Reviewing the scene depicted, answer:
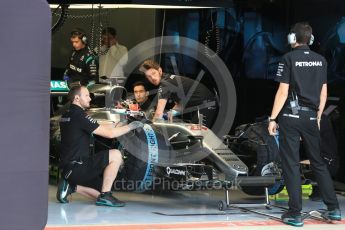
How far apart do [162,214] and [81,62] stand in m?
3.71

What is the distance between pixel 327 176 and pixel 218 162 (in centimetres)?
123

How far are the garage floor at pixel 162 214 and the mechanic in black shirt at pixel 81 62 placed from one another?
219cm

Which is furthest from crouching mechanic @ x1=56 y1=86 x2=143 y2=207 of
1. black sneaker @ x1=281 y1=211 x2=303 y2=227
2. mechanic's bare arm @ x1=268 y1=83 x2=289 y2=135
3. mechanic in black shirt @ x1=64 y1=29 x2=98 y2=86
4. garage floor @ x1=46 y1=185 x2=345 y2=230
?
mechanic in black shirt @ x1=64 y1=29 x2=98 y2=86

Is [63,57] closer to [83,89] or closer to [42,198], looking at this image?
[83,89]

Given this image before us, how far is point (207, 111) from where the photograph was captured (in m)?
9.66

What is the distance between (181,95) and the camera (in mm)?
9305

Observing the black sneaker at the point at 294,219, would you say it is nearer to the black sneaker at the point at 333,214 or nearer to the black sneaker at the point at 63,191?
the black sneaker at the point at 333,214

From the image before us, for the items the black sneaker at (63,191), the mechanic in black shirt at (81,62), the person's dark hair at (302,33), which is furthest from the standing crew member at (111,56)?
the person's dark hair at (302,33)

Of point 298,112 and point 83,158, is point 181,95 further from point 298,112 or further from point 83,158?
point 298,112

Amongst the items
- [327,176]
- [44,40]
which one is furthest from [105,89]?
[44,40]

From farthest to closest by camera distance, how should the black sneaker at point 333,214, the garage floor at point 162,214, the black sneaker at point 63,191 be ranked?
the black sneaker at point 63,191 < the black sneaker at point 333,214 < the garage floor at point 162,214

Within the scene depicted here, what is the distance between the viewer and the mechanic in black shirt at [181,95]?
9.07 m

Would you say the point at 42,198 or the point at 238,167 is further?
the point at 238,167

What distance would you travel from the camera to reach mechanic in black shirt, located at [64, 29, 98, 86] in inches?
438
